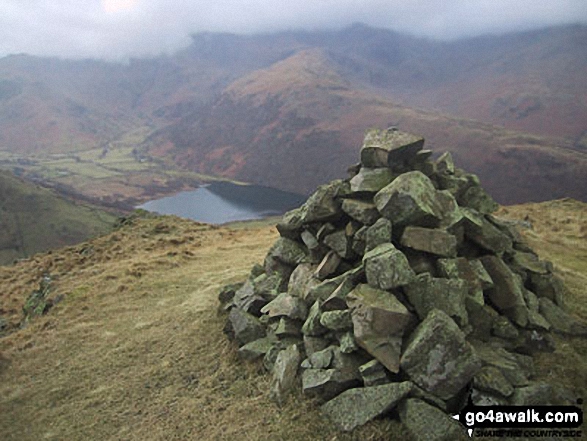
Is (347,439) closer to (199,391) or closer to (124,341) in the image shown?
(199,391)

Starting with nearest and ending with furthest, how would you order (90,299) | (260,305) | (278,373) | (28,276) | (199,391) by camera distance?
(278,373), (199,391), (260,305), (90,299), (28,276)

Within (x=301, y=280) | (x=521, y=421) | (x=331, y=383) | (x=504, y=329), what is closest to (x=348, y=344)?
(x=331, y=383)

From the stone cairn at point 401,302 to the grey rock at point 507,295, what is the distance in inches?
1.5

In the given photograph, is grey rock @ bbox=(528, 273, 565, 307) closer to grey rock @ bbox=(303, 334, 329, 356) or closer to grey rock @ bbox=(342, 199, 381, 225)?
grey rock @ bbox=(342, 199, 381, 225)

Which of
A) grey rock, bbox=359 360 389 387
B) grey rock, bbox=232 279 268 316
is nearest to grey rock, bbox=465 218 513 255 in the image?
grey rock, bbox=359 360 389 387

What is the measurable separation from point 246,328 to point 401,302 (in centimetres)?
713

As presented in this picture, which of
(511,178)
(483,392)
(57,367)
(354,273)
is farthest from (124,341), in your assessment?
(511,178)

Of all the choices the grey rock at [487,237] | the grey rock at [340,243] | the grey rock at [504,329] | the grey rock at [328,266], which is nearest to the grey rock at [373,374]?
the grey rock at [328,266]

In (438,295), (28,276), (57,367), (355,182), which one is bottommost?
(28,276)

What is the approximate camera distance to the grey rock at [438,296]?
13.6m

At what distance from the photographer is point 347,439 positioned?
11812mm

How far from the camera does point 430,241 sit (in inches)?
588

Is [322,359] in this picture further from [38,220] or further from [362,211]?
[38,220]

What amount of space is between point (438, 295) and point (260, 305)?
27.0 ft
